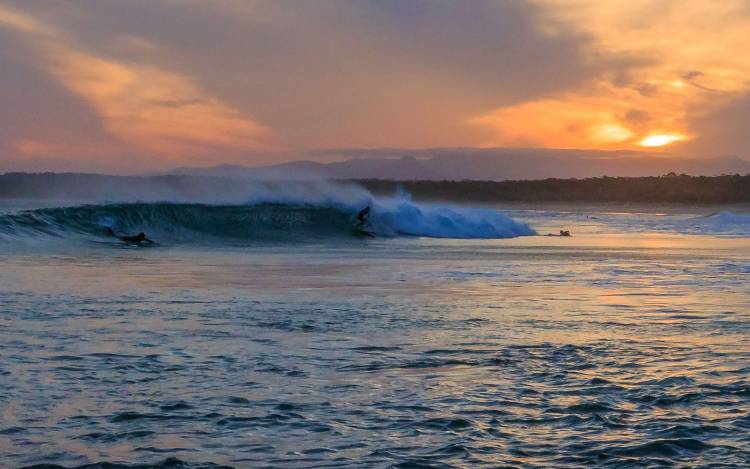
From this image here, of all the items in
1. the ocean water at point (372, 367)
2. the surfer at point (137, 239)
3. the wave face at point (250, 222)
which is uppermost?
the wave face at point (250, 222)

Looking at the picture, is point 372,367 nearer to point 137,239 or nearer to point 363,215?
point 137,239

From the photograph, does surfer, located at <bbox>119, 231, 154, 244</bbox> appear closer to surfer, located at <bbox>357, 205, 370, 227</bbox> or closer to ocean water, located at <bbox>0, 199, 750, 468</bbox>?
ocean water, located at <bbox>0, 199, 750, 468</bbox>

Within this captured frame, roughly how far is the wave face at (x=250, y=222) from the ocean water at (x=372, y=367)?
989cm

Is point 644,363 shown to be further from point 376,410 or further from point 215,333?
point 215,333

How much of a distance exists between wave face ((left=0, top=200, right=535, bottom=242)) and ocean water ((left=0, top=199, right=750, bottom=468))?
989 centimetres

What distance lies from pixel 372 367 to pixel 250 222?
2417 centimetres

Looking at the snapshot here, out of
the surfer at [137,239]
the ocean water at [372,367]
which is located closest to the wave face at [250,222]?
the surfer at [137,239]

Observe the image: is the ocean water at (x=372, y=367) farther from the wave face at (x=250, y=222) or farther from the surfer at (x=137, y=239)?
the wave face at (x=250, y=222)

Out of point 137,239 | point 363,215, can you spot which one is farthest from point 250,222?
point 137,239

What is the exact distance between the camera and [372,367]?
6770 millimetres

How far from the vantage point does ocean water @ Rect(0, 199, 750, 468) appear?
4809mm

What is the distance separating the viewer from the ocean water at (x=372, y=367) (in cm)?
481

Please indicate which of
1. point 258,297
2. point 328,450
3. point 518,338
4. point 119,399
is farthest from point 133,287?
point 328,450

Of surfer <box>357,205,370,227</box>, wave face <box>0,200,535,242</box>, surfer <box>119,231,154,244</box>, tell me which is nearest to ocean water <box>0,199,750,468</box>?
surfer <box>119,231,154,244</box>
